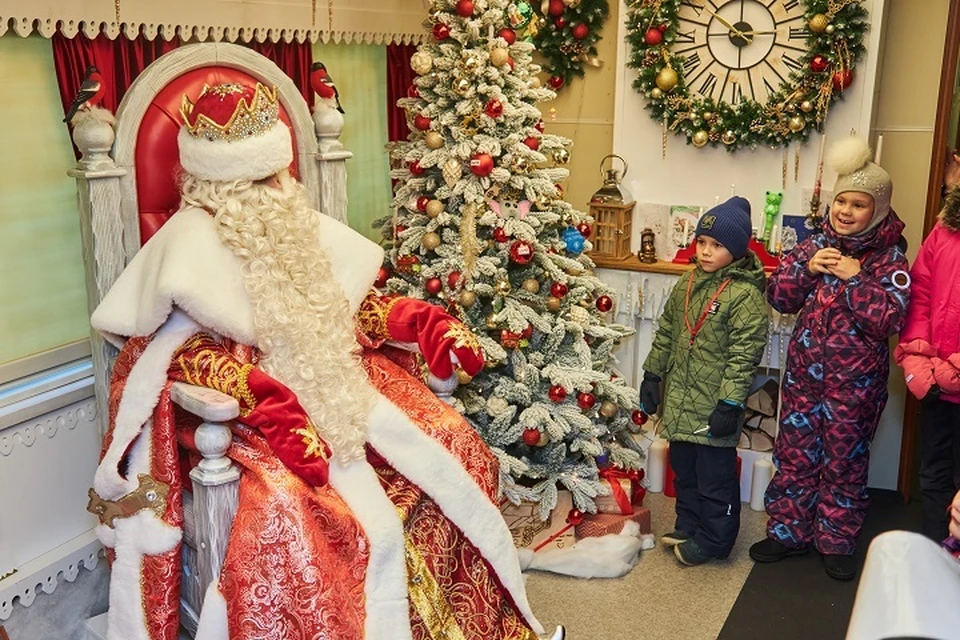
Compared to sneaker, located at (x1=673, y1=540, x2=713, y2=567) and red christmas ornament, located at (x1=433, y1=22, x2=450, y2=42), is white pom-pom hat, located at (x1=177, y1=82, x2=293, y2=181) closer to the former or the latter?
red christmas ornament, located at (x1=433, y1=22, x2=450, y2=42)

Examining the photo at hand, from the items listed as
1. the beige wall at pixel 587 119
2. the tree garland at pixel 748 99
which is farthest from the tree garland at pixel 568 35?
the tree garland at pixel 748 99

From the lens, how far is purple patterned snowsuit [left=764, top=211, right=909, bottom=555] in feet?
12.4

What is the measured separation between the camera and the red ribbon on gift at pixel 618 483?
14.0 ft

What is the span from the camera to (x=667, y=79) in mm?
4559

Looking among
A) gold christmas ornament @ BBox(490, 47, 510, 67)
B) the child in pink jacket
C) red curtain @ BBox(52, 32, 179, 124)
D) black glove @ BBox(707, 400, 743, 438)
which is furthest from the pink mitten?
red curtain @ BBox(52, 32, 179, 124)

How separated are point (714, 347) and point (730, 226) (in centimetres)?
48

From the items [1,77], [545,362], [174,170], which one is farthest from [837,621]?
[1,77]

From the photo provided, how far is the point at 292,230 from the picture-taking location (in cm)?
308

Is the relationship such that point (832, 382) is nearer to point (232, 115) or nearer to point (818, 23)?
point (818, 23)

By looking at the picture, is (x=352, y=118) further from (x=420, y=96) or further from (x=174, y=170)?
(x=174, y=170)

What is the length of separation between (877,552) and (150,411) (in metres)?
2.00

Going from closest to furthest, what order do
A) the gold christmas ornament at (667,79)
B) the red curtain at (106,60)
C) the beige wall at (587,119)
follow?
the red curtain at (106,60), the gold christmas ornament at (667,79), the beige wall at (587,119)

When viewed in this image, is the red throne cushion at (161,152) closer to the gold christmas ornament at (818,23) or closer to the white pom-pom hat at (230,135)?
the white pom-pom hat at (230,135)

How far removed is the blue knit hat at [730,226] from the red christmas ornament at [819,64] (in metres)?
0.82
